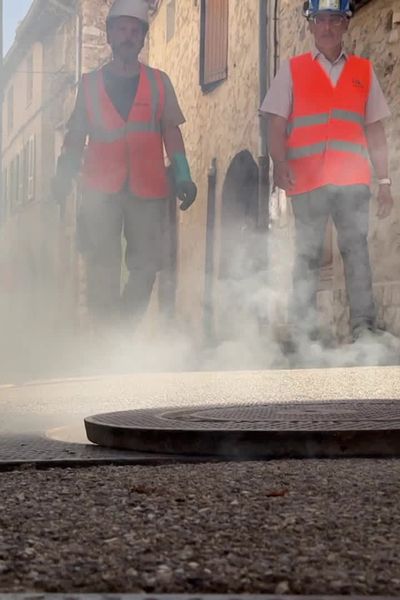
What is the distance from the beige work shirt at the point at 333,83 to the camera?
22.5 feet

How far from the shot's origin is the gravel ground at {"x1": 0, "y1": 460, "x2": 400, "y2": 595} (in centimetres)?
152

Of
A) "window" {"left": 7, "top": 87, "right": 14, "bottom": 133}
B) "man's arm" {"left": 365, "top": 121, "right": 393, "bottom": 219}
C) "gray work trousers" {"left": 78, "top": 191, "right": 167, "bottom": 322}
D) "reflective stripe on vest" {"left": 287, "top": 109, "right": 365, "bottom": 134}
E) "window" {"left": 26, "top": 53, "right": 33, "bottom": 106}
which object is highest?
"window" {"left": 26, "top": 53, "right": 33, "bottom": 106}

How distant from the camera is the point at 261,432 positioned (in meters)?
2.78

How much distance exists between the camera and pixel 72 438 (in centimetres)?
Result: 342

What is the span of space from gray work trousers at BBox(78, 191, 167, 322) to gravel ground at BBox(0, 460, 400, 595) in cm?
482

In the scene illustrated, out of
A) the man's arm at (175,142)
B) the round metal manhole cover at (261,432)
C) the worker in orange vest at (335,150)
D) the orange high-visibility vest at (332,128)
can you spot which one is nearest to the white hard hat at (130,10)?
the man's arm at (175,142)

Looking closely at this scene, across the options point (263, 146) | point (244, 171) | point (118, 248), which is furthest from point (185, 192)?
point (244, 171)

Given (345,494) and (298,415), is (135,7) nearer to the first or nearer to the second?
(298,415)

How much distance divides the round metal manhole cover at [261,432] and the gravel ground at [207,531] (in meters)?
0.19

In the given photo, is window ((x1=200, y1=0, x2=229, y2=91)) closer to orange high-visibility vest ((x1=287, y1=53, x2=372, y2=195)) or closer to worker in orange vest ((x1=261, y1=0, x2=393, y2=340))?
worker in orange vest ((x1=261, y1=0, x2=393, y2=340))

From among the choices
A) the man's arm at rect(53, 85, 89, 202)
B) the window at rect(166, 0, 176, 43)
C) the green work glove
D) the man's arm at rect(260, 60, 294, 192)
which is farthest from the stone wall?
the window at rect(166, 0, 176, 43)

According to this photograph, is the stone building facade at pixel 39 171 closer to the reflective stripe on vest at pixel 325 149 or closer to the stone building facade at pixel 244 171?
the stone building facade at pixel 244 171

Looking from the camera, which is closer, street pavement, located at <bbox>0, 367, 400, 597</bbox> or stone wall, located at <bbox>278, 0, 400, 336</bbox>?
street pavement, located at <bbox>0, 367, 400, 597</bbox>

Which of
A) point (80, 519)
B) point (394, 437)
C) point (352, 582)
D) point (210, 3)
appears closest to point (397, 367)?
point (394, 437)
